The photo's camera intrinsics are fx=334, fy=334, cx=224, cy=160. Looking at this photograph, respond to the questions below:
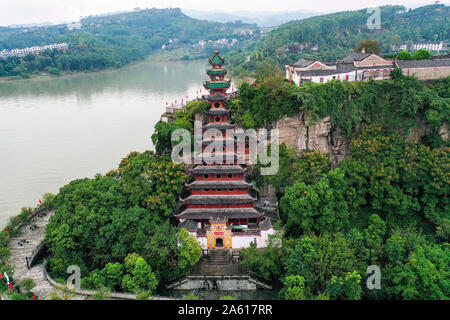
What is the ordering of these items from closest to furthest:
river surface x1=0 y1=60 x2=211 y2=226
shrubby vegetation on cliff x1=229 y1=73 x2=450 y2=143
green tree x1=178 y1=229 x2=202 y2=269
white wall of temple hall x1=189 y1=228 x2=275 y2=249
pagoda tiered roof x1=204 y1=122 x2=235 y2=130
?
green tree x1=178 y1=229 x2=202 y2=269 < white wall of temple hall x1=189 y1=228 x2=275 y2=249 < pagoda tiered roof x1=204 y1=122 x2=235 y2=130 < shrubby vegetation on cliff x1=229 y1=73 x2=450 y2=143 < river surface x1=0 y1=60 x2=211 y2=226

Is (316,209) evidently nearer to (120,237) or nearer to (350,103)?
(350,103)

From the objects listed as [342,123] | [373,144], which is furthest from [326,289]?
[342,123]

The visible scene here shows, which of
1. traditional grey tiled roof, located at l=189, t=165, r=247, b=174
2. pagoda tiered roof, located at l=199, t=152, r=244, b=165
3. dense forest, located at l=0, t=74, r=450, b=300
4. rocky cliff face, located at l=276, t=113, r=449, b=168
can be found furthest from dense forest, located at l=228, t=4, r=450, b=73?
traditional grey tiled roof, located at l=189, t=165, r=247, b=174

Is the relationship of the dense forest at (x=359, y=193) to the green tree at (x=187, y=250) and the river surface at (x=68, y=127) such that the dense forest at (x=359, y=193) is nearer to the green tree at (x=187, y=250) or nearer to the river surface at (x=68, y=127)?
the green tree at (x=187, y=250)

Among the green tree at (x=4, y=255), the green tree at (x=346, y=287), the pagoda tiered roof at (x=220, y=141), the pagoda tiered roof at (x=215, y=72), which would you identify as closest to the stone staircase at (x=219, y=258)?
the green tree at (x=346, y=287)

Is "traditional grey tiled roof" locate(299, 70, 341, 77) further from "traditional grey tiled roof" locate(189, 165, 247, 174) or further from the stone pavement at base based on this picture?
the stone pavement at base

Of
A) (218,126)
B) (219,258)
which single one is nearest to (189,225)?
(219,258)

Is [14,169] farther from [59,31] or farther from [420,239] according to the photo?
[59,31]
